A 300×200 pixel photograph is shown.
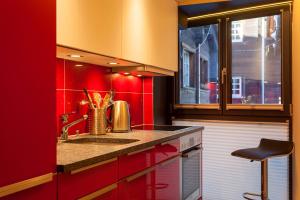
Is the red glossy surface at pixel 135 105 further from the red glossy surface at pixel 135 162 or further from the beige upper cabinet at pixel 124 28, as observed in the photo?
the red glossy surface at pixel 135 162

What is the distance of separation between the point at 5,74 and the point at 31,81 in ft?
0.38

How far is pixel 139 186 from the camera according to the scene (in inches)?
79.5

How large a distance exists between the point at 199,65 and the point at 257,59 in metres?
0.68

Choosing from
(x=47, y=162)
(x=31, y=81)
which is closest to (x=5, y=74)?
(x=31, y=81)

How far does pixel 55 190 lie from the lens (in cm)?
129

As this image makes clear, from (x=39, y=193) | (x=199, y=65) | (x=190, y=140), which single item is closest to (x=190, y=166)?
(x=190, y=140)

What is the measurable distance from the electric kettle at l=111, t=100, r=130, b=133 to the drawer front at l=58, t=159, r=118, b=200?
0.93m

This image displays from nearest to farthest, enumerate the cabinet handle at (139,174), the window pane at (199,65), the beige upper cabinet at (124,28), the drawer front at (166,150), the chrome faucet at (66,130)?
the beige upper cabinet at (124,28), the cabinet handle at (139,174), the chrome faucet at (66,130), the drawer front at (166,150), the window pane at (199,65)

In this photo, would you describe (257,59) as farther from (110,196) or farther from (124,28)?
(110,196)

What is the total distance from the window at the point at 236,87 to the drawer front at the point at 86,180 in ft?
6.98

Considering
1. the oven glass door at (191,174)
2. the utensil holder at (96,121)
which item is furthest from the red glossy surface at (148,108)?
the utensil holder at (96,121)

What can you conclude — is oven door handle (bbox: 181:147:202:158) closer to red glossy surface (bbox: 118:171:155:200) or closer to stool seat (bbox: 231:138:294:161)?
stool seat (bbox: 231:138:294:161)

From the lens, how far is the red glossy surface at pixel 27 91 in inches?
40.6

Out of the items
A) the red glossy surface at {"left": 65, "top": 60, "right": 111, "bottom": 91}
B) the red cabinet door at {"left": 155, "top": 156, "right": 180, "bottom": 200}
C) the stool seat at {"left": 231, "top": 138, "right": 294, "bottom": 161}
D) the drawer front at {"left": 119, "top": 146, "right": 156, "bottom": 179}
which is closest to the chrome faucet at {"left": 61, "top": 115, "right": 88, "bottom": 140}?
the red glossy surface at {"left": 65, "top": 60, "right": 111, "bottom": 91}
